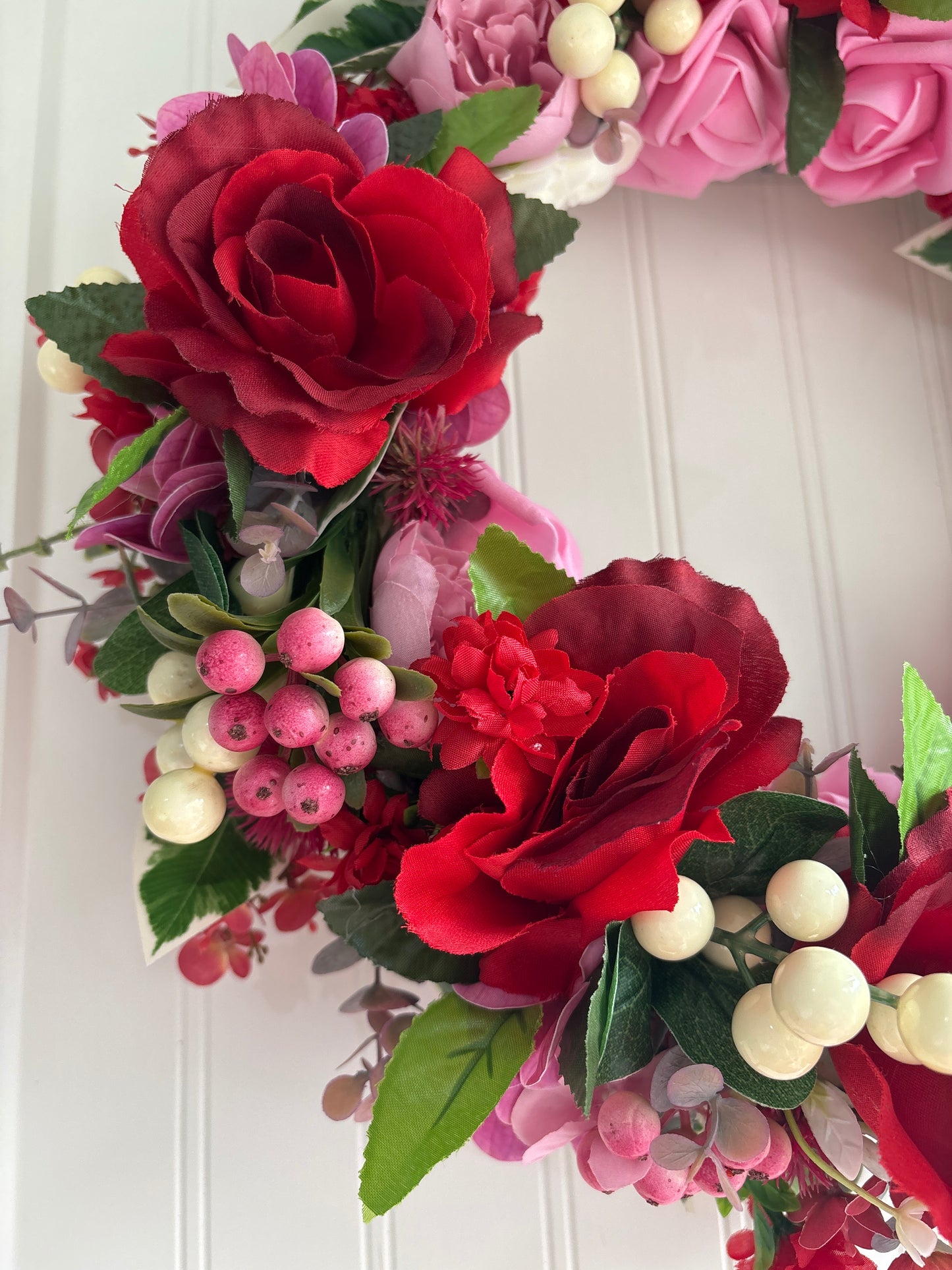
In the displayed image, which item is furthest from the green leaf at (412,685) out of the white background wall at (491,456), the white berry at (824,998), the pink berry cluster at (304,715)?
the white background wall at (491,456)

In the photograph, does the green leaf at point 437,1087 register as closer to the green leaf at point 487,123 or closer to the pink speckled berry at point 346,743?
the pink speckled berry at point 346,743

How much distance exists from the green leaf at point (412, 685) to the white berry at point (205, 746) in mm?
92

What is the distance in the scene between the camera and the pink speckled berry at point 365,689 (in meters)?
0.47

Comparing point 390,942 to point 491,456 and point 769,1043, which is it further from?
point 491,456

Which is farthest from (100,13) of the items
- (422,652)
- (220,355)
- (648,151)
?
(422,652)

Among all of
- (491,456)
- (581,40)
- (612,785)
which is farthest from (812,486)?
(612,785)

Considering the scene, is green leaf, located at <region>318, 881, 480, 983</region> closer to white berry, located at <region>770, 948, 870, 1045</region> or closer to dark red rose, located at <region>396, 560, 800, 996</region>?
dark red rose, located at <region>396, 560, 800, 996</region>

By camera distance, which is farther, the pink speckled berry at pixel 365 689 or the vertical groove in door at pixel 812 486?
the vertical groove in door at pixel 812 486

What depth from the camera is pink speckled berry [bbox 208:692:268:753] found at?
49 centimetres

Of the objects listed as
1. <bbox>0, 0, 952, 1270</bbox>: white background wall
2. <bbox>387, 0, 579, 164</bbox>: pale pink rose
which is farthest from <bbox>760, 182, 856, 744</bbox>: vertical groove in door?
<bbox>387, 0, 579, 164</bbox>: pale pink rose

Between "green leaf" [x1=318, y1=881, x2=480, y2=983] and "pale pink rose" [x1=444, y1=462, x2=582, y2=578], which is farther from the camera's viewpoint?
"pale pink rose" [x1=444, y1=462, x2=582, y2=578]

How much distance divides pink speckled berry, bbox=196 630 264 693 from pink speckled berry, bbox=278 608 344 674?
0.01 m

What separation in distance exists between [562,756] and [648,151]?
0.59 m

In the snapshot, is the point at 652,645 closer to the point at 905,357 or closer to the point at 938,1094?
the point at 938,1094
